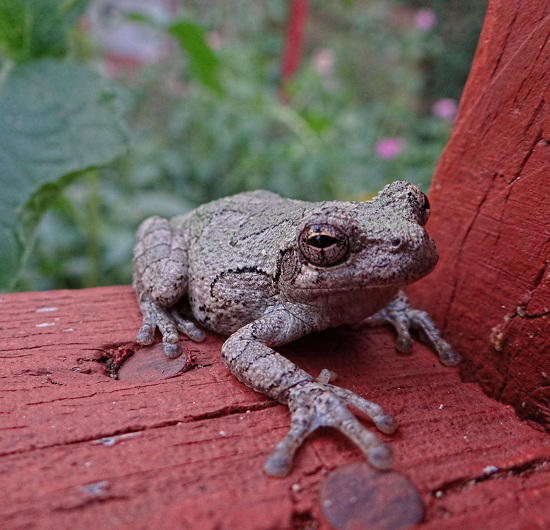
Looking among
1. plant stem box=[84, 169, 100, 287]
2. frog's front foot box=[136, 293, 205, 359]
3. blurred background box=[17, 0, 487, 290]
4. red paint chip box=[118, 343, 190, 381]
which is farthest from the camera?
blurred background box=[17, 0, 487, 290]

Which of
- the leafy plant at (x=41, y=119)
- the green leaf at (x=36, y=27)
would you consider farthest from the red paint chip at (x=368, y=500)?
the green leaf at (x=36, y=27)

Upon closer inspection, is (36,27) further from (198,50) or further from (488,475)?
(488,475)

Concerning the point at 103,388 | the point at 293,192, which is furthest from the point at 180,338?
the point at 293,192

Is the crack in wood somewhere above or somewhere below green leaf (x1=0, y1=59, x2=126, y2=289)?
below

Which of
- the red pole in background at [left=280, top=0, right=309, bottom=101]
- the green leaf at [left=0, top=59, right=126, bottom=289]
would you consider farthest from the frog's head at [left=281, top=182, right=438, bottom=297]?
the red pole in background at [left=280, top=0, right=309, bottom=101]

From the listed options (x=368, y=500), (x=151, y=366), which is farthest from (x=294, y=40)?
(x=368, y=500)

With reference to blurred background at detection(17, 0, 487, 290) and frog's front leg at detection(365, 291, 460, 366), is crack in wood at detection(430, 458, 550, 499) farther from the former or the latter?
blurred background at detection(17, 0, 487, 290)

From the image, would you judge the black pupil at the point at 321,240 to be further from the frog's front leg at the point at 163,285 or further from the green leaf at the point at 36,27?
the green leaf at the point at 36,27

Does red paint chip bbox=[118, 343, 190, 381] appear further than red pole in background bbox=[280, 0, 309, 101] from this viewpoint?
No
